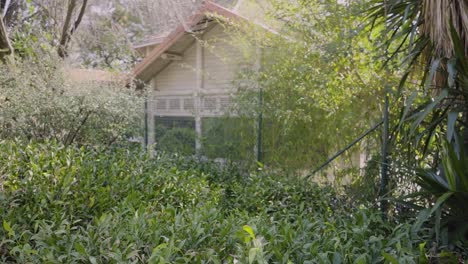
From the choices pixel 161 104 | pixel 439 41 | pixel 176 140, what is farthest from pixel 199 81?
pixel 439 41

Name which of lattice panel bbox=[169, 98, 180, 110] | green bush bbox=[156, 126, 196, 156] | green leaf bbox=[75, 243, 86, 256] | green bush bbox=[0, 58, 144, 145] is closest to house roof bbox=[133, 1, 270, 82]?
lattice panel bbox=[169, 98, 180, 110]

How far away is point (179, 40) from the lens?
830 centimetres

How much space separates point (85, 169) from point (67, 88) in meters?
3.54

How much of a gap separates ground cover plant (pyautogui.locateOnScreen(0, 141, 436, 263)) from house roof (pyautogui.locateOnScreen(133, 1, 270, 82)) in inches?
115

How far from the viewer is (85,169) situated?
145 inches

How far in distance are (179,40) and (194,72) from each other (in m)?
0.78

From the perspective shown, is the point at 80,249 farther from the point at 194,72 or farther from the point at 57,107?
the point at 194,72

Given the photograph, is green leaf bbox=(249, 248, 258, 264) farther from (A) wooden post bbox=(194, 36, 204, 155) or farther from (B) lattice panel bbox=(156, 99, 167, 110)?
(B) lattice panel bbox=(156, 99, 167, 110)

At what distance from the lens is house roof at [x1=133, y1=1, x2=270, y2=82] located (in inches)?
256

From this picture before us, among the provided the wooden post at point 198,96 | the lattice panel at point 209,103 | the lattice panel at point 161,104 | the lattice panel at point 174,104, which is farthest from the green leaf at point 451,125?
the lattice panel at point 161,104

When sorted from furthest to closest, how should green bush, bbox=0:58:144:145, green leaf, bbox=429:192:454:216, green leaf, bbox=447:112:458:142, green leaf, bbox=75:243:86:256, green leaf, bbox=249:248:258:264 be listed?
green bush, bbox=0:58:144:145
green leaf, bbox=447:112:458:142
green leaf, bbox=429:192:454:216
green leaf, bbox=75:243:86:256
green leaf, bbox=249:248:258:264

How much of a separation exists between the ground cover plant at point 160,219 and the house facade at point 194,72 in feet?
8.31

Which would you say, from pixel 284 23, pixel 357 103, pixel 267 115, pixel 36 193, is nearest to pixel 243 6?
pixel 284 23

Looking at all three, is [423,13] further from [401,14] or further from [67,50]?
[67,50]
